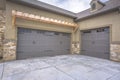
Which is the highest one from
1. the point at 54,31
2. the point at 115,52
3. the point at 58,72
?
the point at 54,31

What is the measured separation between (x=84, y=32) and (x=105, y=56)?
2.94 metres

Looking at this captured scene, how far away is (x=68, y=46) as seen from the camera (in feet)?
27.8

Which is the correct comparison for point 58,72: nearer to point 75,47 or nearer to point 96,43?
point 96,43

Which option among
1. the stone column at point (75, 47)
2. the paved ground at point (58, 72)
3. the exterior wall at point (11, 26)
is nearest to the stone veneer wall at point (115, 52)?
the paved ground at point (58, 72)

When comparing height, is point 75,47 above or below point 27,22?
below

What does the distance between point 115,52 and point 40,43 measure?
556cm

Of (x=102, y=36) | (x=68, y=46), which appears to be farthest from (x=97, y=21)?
(x=68, y=46)

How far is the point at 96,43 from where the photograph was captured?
6.99 metres

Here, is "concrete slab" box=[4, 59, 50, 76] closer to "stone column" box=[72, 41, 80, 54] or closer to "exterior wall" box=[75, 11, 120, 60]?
"stone column" box=[72, 41, 80, 54]

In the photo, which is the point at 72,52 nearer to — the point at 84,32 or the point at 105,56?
the point at 84,32

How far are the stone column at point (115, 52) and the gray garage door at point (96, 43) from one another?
0.37 meters

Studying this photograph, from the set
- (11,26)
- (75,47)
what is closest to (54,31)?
(75,47)

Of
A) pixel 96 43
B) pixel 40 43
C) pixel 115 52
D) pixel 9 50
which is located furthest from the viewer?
pixel 96 43

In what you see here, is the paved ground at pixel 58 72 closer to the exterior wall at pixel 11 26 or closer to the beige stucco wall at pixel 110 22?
the exterior wall at pixel 11 26
